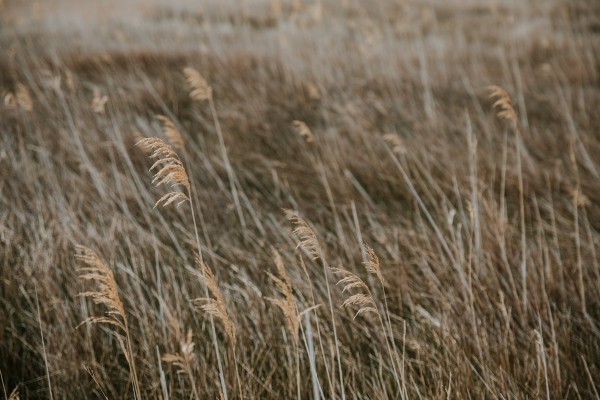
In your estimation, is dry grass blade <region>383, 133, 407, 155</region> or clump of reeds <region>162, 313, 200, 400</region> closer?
clump of reeds <region>162, 313, 200, 400</region>

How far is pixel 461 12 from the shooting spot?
8.89 m

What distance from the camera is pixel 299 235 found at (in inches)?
68.2

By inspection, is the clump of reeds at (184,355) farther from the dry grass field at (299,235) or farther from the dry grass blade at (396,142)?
the dry grass blade at (396,142)

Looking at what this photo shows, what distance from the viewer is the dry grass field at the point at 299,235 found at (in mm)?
1165

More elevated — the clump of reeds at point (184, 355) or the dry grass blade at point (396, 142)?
the dry grass blade at point (396, 142)

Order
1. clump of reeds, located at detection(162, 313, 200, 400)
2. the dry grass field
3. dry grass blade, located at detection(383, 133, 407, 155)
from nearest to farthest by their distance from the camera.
A: clump of reeds, located at detection(162, 313, 200, 400), the dry grass field, dry grass blade, located at detection(383, 133, 407, 155)

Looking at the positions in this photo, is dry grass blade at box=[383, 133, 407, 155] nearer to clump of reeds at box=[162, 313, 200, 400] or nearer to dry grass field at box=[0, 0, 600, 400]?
dry grass field at box=[0, 0, 600, 400]

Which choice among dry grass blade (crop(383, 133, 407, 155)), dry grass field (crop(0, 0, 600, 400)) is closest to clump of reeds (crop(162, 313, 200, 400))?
dry grass field (crop(0, 0, 600, 400))

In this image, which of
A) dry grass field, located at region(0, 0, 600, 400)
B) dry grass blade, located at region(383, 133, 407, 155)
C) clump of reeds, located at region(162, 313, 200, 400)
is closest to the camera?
clump of reeds, located at region(162, 313, 200, 400)

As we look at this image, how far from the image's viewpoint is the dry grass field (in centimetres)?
A: 117

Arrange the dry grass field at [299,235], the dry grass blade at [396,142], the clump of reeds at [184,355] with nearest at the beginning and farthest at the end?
1. the clump of reeds at [184,355]
2. the dry grass field at [299,235]
3. the dry grass blade at [396,142]

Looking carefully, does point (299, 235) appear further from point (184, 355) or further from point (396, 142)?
point (184, 355)

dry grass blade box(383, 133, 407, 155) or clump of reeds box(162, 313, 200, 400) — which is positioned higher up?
dry grass blade box(383, 133, 407, 155)

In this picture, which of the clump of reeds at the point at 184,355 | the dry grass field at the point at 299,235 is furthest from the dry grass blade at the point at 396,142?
the clump of reeds at the point at 184,355
